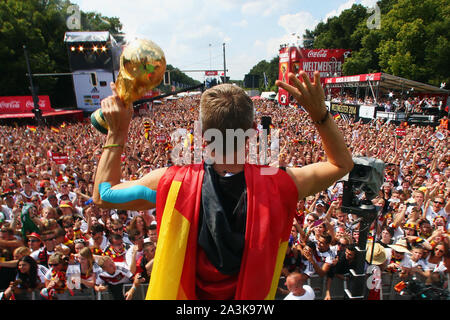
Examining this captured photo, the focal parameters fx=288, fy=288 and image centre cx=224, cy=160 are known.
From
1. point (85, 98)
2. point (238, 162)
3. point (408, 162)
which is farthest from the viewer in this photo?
point (85, 98)

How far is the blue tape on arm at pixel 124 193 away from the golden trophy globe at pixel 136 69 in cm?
29

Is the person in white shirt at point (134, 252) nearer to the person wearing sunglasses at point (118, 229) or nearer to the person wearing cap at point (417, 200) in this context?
the person wearing sunglasses at point (118, 229)

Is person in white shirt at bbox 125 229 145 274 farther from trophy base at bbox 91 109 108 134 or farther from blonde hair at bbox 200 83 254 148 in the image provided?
blonde hair at bbox 200 83 254 148

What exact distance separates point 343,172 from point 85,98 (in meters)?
38.9

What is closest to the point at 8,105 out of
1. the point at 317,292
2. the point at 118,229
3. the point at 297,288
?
the point at 118,229

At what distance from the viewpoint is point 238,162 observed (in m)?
1.29

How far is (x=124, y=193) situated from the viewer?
4.07ft

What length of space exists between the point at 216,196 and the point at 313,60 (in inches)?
1608

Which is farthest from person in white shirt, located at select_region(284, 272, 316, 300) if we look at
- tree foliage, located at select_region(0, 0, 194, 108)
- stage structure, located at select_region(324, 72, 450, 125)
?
tree foliage, located at select_region(0, 0, 194, 108)

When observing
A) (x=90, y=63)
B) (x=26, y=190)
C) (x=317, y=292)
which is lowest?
(x=317, y=292)

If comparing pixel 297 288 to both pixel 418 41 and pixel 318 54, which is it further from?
pixel 318 54
